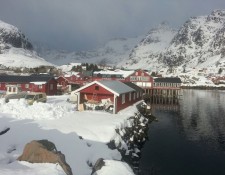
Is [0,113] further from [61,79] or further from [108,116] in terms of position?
[61,79]

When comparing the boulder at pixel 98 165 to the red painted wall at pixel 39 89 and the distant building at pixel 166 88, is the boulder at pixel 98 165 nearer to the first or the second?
the red painted wall at pixel 39 89

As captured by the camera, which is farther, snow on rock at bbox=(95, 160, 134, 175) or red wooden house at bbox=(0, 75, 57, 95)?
red wooden house at bbox=(0, 75, 57, 95)

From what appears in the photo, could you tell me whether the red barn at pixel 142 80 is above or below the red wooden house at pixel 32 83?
above

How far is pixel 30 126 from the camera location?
105 ft

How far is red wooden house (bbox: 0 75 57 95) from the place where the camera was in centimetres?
7331

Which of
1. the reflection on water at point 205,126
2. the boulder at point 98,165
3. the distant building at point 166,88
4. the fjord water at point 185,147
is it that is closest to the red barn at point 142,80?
the distant building at point 166,88

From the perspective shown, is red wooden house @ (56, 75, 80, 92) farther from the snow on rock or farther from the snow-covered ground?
the snow on rock

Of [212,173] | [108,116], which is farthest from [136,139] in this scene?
[212,173]

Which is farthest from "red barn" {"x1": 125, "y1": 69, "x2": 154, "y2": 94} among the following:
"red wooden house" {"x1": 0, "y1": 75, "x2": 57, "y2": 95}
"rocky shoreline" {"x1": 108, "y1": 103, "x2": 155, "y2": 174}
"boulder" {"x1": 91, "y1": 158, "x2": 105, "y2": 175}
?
"boulder" {"x1": 91, "y1": 158, "x2": 105, "y2": 175}

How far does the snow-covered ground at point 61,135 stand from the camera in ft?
72.0

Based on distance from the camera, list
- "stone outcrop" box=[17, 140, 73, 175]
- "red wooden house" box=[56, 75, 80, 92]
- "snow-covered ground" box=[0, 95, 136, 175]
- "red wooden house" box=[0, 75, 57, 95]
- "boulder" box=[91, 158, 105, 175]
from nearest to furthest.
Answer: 1. "stone outcrop" box=[17, 140, 73, 175]
2. "snow-covered ground" box=[0, 95, 136, 175]
3. "boulder" box=[91, 158, 105, 175]
4. "red wooden house" box=[0, 75, 57, 95]
5. "red wooden house" box=[56, 75, 80, 92]

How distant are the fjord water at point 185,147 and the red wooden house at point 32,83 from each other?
27672mm

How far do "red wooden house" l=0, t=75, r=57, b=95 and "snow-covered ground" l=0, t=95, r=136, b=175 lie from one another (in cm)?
3042

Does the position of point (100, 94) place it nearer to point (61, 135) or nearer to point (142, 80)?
point (61, 135)
